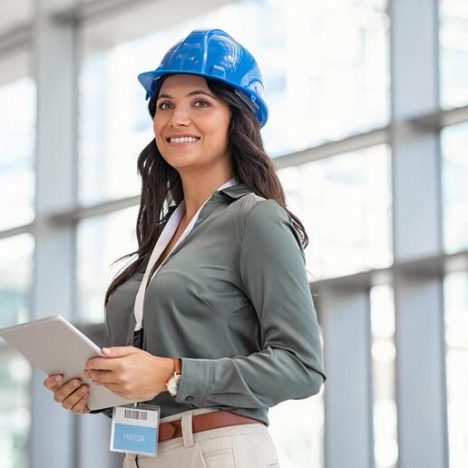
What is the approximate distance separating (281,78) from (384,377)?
1661 millimetres

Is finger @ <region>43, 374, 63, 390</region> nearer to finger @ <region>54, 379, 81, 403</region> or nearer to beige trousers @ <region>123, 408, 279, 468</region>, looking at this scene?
finger @ <region>54, 379, 81, 403</region>

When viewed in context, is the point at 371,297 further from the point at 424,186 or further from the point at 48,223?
the point at 48,223

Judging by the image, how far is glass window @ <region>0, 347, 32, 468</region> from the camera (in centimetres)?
776

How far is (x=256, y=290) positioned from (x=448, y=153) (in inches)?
135

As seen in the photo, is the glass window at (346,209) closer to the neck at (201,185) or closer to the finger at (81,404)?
the neck at (201,185)

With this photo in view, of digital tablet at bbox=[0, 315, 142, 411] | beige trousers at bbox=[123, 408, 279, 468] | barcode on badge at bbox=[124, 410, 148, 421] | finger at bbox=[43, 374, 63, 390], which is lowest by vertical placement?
beige trousers at bbox=[123, 408, 279, 468]

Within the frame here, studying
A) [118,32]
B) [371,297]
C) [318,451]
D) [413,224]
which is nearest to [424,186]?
[413,224]

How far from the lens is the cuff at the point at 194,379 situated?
2.13 meters

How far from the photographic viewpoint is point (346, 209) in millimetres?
5902

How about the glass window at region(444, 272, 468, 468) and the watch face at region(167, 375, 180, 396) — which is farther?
the glass window at region(444, 272, 468, 468)

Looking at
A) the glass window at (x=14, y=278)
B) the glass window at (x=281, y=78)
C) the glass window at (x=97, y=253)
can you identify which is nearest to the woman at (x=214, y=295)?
the glass window at (x=281, y=78)

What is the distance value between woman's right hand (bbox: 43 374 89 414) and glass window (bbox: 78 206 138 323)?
5.06m

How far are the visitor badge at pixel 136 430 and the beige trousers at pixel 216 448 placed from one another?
30 mm

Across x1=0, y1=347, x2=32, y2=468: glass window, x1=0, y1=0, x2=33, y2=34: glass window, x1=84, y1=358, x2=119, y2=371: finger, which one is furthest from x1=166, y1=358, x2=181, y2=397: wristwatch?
x1=0, y1=0, x2=33, y2=34: glass window
